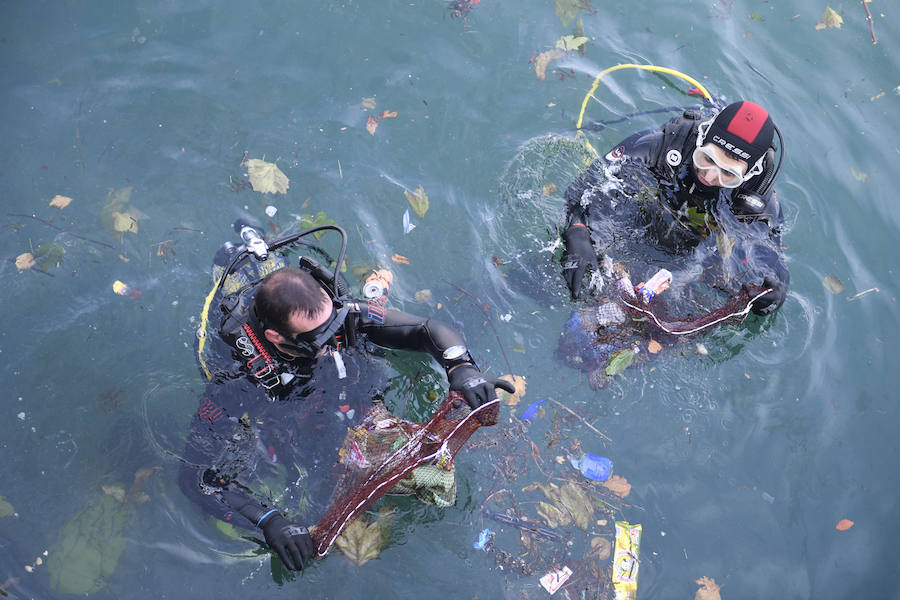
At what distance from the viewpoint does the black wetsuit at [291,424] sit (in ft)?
13.7

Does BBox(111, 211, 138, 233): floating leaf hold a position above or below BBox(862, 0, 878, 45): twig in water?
below

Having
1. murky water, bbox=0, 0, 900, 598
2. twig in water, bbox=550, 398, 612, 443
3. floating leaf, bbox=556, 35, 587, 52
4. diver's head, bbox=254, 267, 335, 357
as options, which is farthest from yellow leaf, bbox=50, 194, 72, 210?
floating leaf, bbox=556, 35, 587, 52

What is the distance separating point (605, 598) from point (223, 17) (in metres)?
6.35

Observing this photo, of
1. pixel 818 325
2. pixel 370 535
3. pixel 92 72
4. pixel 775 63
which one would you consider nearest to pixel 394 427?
pixel 370 535

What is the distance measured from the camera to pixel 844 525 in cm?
478

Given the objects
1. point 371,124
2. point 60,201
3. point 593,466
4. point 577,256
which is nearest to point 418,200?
point 371,124

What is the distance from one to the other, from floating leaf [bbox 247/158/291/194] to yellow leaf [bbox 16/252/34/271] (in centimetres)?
190

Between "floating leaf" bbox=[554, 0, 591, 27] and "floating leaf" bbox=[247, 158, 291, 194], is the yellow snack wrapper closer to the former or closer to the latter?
"floating leaf" bbox=[247, 158, 291, 194]

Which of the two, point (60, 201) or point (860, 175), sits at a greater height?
point (860, 175)

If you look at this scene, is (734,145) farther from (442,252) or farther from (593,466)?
(593,466)

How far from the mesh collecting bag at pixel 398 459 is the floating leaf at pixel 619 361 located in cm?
139

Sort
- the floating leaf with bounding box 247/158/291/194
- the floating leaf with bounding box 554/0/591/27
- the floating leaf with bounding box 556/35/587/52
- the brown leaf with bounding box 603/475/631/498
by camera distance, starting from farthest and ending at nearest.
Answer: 1. the floating leaf with bounding box 554/0/591/27
2. the floating leaf with bounding box 556/35/587/52
3. the floating leaf with bounding box 247/158/291/194
4. the brown leaf with bounding box 603/475/631/498

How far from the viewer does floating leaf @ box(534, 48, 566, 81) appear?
6418 mm

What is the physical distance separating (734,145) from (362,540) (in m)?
3.89
